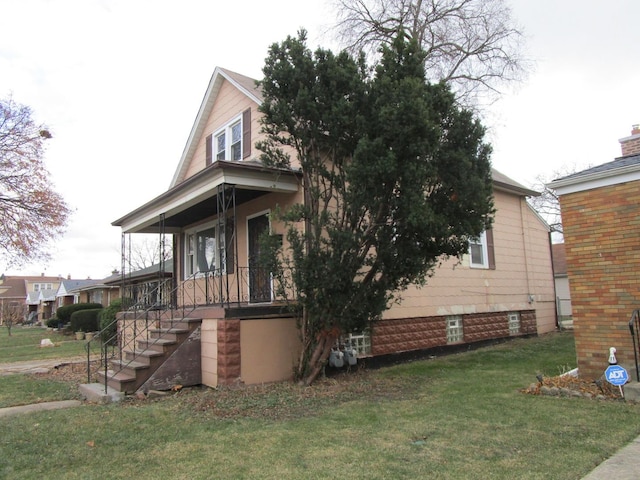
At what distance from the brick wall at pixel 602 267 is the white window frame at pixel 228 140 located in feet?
26.2

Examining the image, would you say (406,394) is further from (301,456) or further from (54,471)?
(54,471)

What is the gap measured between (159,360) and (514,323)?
1124cm

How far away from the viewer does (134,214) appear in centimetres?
1241

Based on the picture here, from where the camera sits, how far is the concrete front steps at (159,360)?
26.0ft

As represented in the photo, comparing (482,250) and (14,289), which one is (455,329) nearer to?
(482,250)

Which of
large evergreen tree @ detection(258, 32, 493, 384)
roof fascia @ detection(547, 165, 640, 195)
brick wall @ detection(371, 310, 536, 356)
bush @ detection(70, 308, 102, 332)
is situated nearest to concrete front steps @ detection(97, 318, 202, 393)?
large evergreen tree @ detection(258, 32, 493, 384)

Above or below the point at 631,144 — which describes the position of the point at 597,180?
below

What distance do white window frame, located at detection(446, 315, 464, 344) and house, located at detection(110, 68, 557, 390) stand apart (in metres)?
0.03

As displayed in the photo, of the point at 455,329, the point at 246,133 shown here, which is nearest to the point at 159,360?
the point at 246,133

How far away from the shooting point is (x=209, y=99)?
1366 centimetres

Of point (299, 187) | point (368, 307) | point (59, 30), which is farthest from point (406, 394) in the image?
point (59, 30)

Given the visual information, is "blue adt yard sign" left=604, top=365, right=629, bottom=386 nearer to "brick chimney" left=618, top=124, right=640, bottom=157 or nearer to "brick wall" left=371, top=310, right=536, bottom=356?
"brick chimney" left=618, top=124, right=640, bottom=157

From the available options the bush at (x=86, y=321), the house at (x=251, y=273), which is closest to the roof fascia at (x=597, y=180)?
the house at (x=251, y=273)

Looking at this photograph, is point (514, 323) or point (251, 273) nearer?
point (251, 273)
